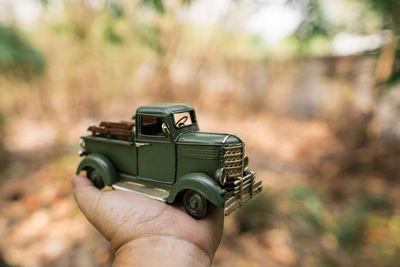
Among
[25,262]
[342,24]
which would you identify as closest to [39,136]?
[25,262]

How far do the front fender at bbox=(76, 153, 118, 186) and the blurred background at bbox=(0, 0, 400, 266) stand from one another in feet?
9.00

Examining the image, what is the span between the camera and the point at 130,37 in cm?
901

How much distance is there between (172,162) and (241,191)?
857 millimetres

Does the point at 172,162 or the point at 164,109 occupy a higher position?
the point at 164,109

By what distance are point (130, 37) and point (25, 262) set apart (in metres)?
7.30

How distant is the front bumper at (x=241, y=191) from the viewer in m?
2.46

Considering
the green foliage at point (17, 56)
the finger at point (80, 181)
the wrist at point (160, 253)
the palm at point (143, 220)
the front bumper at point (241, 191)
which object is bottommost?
the wrist at point (160, 253)

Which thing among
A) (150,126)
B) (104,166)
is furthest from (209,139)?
(104,166)

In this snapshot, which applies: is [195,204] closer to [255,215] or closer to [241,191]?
[241,191]

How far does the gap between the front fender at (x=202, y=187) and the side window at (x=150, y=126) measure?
856 mm

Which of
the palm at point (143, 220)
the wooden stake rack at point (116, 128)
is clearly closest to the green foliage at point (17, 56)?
the wooden stake rack at point (116, 128)

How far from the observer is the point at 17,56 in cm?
826

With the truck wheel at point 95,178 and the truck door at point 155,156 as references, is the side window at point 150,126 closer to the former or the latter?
the truck door at point 155,156

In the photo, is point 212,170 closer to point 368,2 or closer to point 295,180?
point 295,180
